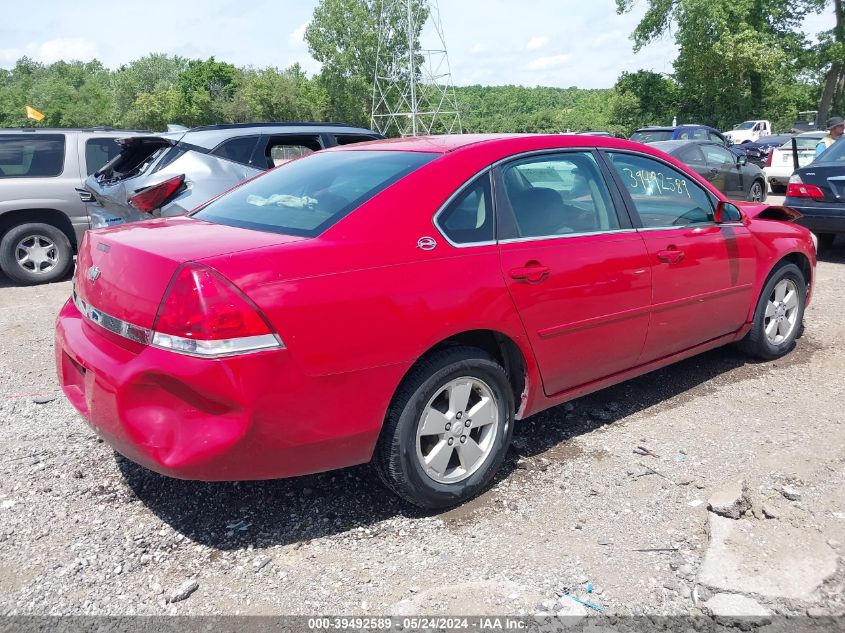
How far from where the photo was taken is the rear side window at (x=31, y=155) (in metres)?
8.34

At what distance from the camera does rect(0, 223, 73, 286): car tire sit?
826 cm

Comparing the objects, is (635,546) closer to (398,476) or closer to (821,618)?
(821,618)

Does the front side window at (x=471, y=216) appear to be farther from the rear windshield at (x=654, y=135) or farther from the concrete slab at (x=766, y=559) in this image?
the rear windshield at (x=654, y=135)

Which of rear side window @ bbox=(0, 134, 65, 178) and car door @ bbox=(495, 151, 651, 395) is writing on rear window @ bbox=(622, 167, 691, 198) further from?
rear side window @ bbox=(0, 134, 65, 178)

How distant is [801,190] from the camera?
8734 millimetres

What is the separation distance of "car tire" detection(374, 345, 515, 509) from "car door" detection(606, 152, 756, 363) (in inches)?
46.8

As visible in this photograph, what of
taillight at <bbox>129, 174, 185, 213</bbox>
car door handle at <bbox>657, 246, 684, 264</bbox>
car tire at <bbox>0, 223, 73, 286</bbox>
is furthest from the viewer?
car tire at <bbox>0, 223, 73, 286</bbox>

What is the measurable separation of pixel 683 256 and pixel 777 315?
1.47 metres

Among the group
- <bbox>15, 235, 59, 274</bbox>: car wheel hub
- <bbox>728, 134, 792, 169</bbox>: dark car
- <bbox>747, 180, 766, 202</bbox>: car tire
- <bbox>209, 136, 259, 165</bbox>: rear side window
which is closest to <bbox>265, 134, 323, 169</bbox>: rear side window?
<bbox>209, 136, 259, 165</bbox>: rear side window

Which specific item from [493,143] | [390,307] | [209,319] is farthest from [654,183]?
[209,319]

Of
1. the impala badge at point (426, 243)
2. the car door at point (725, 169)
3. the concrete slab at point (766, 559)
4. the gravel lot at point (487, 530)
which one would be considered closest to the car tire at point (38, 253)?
the gravel lot at point (487, 530)

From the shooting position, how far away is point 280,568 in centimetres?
279

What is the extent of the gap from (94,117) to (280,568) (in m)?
97.1

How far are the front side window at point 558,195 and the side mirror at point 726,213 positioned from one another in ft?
3.25
